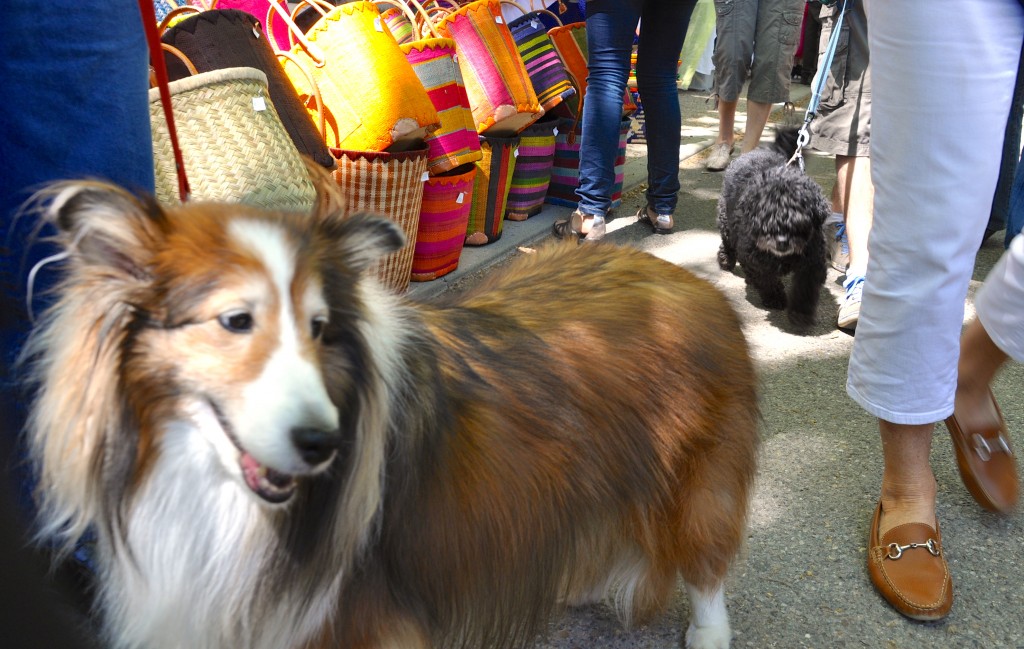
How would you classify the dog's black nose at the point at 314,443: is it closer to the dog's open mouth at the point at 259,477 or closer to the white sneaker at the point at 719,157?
the dog's open mouth at the point at 259,477

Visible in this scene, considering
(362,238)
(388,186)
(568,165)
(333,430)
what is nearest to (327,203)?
(362,238)

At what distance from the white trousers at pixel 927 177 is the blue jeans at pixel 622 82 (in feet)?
8.29

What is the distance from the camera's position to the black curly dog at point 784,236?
4129mm

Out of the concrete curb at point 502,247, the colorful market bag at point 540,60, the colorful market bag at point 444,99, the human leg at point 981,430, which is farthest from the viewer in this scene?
the colorful market bag at point 540,60

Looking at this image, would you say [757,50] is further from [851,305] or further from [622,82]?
[851,305]

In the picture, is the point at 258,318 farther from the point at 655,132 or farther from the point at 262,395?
the point at 655,132

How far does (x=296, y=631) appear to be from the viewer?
1.51 metres

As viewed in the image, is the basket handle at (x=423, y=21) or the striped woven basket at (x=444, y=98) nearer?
the striped woven basket at (x=444, y=98)

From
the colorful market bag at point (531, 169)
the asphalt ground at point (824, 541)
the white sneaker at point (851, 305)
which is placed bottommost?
the white sneaker at point (851, 305)

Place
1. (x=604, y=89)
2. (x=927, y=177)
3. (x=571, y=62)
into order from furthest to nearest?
(x=571, y=62) < (x=604, y=89) < (x=927, y=177)

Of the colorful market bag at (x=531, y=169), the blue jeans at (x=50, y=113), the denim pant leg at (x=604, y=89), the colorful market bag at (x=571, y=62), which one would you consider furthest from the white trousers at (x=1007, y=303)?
the colorful market bag at (x=571, y=62)

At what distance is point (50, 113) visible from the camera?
173 centimetres

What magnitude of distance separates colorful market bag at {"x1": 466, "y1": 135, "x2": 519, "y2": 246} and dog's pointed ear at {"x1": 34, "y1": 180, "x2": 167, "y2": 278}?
3.33 meters

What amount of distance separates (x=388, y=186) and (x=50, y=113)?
2.03 m
